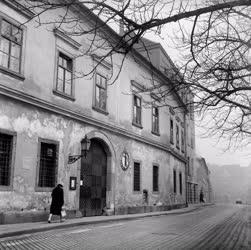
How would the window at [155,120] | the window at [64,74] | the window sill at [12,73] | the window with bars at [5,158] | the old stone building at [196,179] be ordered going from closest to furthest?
the window with bars at [5,158] → the window sill at [12,73] → the window at [64,74] → the window at [155,120] → the old stone building at [196,179]

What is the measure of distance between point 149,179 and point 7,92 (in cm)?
1389

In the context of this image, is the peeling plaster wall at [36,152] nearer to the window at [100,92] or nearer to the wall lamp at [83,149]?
the wall lamp at [83,149]

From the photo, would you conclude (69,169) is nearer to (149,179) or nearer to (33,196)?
(33,196)

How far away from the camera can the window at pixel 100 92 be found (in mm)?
19364

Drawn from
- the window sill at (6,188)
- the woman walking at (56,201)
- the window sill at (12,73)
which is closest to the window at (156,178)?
the woman walking at (56,201)

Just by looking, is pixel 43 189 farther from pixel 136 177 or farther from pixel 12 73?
pixel 136 177

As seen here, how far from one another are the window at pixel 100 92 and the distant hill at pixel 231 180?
8147 cm

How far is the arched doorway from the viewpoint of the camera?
17.8 meters

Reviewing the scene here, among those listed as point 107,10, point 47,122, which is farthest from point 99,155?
point 107,10

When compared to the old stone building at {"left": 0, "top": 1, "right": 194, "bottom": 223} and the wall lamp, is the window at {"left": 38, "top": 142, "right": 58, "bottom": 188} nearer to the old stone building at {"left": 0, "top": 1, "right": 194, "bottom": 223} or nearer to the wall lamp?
the old stone building at {"left": 0, "top": 1, "right": 194, "bottom": 223}

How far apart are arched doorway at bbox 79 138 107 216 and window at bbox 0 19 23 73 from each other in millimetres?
5778

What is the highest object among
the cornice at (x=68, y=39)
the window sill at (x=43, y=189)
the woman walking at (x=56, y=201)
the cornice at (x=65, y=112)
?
the cornice at (x=68, y=39)

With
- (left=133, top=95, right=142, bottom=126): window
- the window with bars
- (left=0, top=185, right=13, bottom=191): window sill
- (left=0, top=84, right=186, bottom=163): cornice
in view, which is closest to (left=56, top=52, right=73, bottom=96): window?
(left=0, top=84, right=186, bottom=163): cornice

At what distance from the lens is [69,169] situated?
53.8 feet
